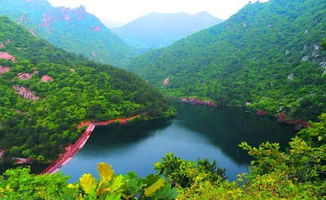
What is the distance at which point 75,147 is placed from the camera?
43.5 meters

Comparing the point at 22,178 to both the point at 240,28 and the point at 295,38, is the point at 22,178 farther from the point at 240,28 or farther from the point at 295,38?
the point at 240,28

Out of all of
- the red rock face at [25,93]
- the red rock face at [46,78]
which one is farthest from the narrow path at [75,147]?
the red rock face at [46,78]

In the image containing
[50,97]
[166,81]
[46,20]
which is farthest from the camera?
[46,20]

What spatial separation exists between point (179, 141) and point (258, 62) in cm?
6453

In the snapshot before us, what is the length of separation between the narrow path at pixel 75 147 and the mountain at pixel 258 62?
40631 millimetres

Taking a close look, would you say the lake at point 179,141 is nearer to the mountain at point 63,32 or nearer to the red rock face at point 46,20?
the mountain at point 63,32

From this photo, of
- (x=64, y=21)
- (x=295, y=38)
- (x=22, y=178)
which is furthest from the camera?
(x=64, y=21)

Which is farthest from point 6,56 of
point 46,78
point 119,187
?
point 119,187

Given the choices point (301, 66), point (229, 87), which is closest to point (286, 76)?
point (301, 66)

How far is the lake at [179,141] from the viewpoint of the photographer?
127 feet

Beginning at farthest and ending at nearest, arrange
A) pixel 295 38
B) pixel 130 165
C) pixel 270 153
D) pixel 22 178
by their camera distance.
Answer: pixel 295 38 < pixel 130 165 < pixel 22 178 < pixel 270 153

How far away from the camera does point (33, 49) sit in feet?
248

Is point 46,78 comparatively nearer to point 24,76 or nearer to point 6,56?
point 24,76

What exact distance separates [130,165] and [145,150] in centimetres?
619
